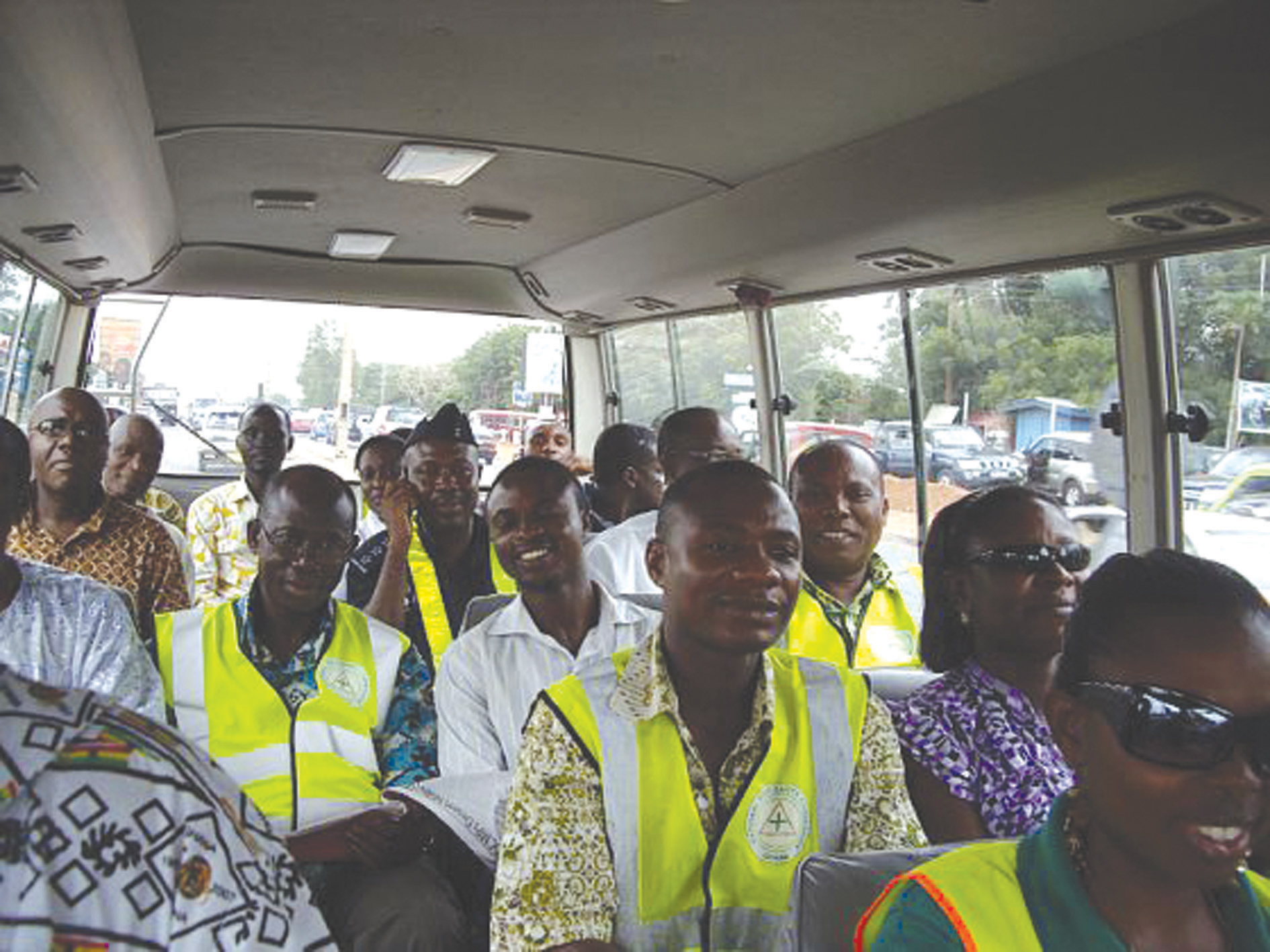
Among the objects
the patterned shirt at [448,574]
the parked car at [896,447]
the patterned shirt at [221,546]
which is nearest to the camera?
the patterned shirt at [448,574]

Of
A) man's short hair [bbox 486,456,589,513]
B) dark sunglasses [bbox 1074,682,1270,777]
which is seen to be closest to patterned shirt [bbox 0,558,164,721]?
man's short hair [bbox 486,456,589,513]

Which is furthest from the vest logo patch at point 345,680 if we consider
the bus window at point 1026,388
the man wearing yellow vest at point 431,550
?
the bus window at point 1026,388

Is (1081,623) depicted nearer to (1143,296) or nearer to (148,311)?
(1143,296)

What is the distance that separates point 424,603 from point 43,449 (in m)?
1.45

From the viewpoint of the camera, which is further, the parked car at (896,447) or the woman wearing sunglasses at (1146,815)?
the parked car at (896,447)

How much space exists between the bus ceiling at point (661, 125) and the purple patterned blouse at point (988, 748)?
4.62 ft

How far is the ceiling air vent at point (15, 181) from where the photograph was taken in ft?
11.9

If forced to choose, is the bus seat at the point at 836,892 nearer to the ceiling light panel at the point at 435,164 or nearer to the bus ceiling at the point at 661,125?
the bus ceiling at the point at 661,125

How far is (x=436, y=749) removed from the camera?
307 centimetres

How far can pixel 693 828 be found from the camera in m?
2.04

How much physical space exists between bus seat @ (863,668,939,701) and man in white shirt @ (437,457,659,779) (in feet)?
2.35

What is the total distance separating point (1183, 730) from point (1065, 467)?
3040 millimetres

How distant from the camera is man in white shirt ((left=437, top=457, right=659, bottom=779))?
9.58ft

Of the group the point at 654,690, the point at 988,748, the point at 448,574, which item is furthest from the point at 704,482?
the point at 448,574
